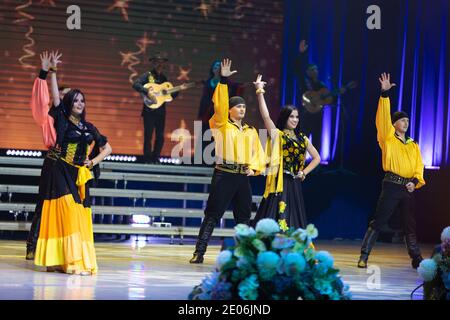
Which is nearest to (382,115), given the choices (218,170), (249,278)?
(218,170)

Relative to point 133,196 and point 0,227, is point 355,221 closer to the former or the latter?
point 133,196

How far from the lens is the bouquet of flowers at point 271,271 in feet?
12.2

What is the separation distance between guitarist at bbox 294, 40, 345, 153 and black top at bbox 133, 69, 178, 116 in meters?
1.99

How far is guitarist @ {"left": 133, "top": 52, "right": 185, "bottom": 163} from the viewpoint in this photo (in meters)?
12.9

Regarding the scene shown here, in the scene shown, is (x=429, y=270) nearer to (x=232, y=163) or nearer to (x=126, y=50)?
(x=232, y=163)

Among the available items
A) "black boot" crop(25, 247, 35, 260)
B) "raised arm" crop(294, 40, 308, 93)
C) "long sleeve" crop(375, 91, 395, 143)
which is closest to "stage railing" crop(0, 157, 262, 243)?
"raised arm" crop(294, 40, 308, 93)

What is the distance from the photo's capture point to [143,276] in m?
7.40

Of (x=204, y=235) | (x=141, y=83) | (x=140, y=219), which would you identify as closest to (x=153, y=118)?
(x=141, y=83)

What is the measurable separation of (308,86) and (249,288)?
398 inches

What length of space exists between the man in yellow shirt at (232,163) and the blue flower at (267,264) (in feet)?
15.5

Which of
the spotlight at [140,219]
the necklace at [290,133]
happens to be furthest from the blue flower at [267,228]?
the spotlight at [140,219]

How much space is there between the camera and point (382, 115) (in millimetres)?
8969

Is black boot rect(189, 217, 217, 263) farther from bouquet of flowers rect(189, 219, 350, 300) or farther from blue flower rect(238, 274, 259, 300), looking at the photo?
blue flower rect(238, 274, 259, 300)

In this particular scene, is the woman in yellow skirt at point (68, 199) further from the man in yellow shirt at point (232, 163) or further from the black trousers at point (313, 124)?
the black trousers at point (313, 124)
